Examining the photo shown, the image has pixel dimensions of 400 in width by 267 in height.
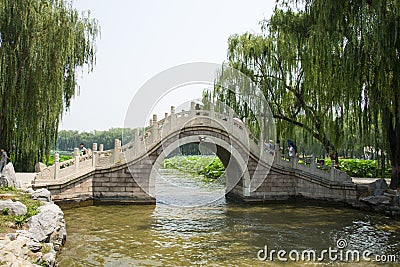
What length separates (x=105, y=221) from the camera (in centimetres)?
988

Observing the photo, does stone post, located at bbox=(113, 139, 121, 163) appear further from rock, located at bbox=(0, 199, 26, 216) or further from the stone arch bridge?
rock, located at bbox=(0, 199, 26, 216)

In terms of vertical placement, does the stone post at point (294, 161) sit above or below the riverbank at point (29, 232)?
above

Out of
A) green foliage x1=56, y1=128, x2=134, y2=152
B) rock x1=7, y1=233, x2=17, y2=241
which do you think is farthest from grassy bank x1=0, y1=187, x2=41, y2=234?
green foliage x1=56, y1=128, x2=134, y2=152

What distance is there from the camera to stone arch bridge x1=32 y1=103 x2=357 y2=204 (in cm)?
1162

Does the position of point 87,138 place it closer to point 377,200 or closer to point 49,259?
point 377,200

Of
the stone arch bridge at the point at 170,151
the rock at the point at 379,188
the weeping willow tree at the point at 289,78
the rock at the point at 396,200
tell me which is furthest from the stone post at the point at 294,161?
the rock at the point at 396,200

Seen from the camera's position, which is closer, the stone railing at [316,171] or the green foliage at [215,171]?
the stone railing at [316,171]

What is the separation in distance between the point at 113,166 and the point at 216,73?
6604 millimetres

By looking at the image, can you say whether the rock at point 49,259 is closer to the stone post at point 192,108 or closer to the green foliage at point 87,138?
the stone post at point 192,108

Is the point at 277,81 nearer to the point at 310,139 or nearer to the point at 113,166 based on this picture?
the point at 310,139

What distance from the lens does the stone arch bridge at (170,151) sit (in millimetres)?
11625

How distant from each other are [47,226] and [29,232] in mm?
660

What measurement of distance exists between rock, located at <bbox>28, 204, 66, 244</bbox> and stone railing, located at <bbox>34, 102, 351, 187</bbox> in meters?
3.67

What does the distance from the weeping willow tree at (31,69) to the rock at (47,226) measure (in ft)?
17.3
